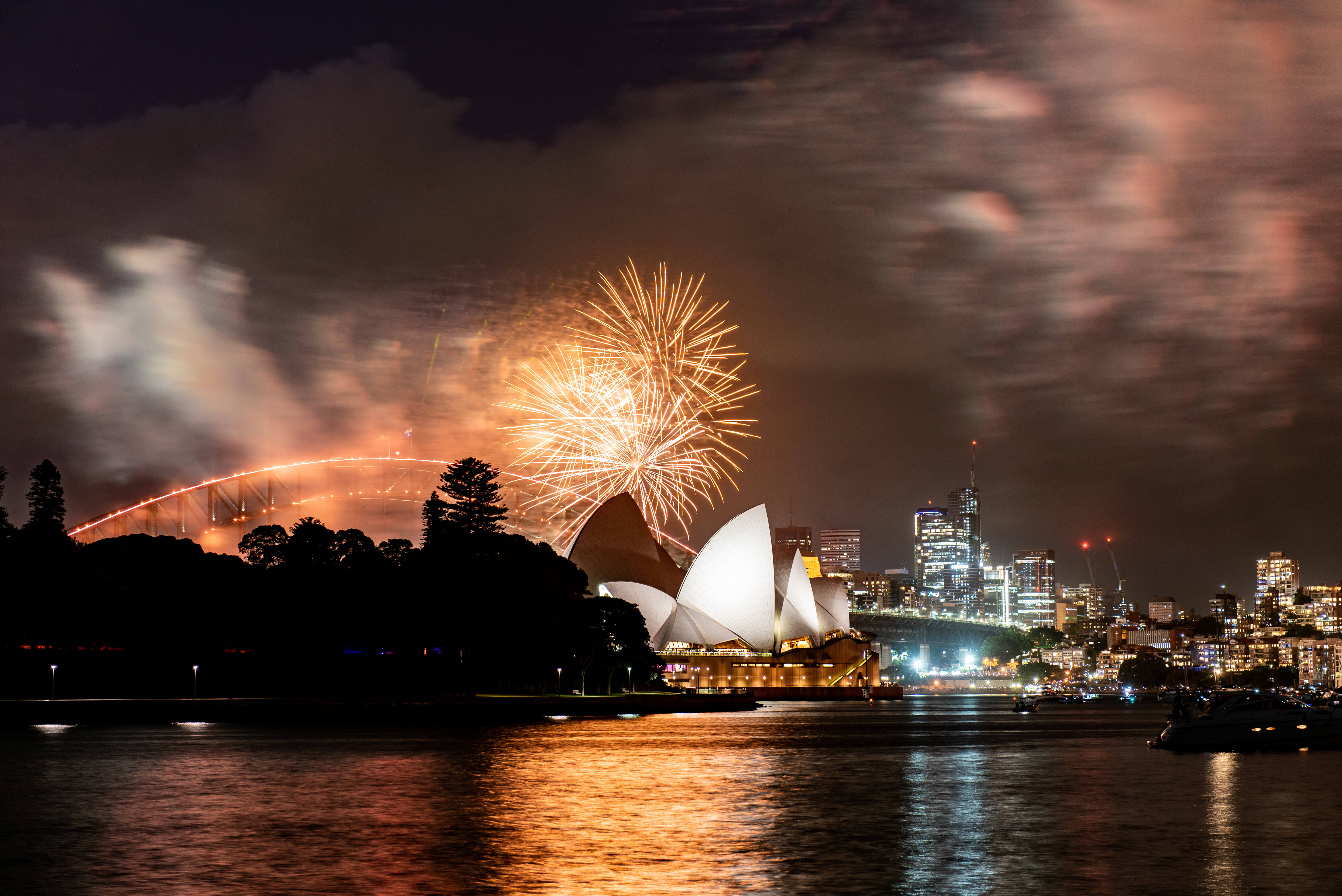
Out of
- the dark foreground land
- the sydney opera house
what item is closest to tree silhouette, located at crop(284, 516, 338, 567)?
the dark foreground land

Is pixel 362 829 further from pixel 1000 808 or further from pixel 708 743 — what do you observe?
pixel 708 743

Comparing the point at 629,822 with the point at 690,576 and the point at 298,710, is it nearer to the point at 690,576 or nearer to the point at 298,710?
the point at 298,710

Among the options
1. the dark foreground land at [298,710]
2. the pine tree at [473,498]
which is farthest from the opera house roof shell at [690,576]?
the dark foreground land at [298,710]

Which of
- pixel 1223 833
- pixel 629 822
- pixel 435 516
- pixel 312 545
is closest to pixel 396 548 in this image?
pixel 435 516

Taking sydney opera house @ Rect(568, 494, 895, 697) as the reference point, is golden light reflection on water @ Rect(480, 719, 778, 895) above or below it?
below

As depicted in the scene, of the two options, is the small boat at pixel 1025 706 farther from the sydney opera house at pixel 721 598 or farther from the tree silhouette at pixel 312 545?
the tree silhouette at pixel 312 545

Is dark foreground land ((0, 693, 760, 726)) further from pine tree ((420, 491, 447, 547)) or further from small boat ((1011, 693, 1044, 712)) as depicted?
small boat ((1011, 693, 1044, 712))
